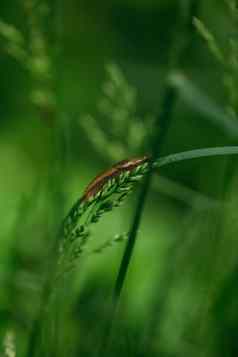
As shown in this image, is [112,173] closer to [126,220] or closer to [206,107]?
[206,107]

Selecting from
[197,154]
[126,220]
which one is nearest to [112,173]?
[197,154]

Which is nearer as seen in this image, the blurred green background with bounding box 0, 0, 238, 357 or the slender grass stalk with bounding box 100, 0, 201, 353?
the slender grass stalk with bounding box 100, 0, 201, 353

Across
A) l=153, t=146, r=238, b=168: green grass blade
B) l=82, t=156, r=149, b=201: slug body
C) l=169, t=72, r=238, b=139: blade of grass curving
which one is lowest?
l=82, t=156, r=149, b=201: slug body

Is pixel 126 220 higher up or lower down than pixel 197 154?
higher up

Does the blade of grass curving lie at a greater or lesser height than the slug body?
greater

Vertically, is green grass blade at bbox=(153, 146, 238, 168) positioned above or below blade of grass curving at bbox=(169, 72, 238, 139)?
below

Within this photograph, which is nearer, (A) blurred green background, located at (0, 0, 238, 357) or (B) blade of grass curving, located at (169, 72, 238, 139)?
(B) blade of grass curving, located at (169, 72, 238, 139)

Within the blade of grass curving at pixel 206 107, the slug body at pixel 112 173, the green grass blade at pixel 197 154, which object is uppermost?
the blade of grass curving at pixel 206 107

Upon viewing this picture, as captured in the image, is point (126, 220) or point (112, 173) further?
point (126, 220)

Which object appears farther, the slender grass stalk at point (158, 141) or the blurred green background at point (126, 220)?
the blurred green background at point (126, 220)

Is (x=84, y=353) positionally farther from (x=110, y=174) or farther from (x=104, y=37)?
(x=104, y=37)

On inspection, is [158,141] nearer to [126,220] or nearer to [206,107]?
[206,107]
